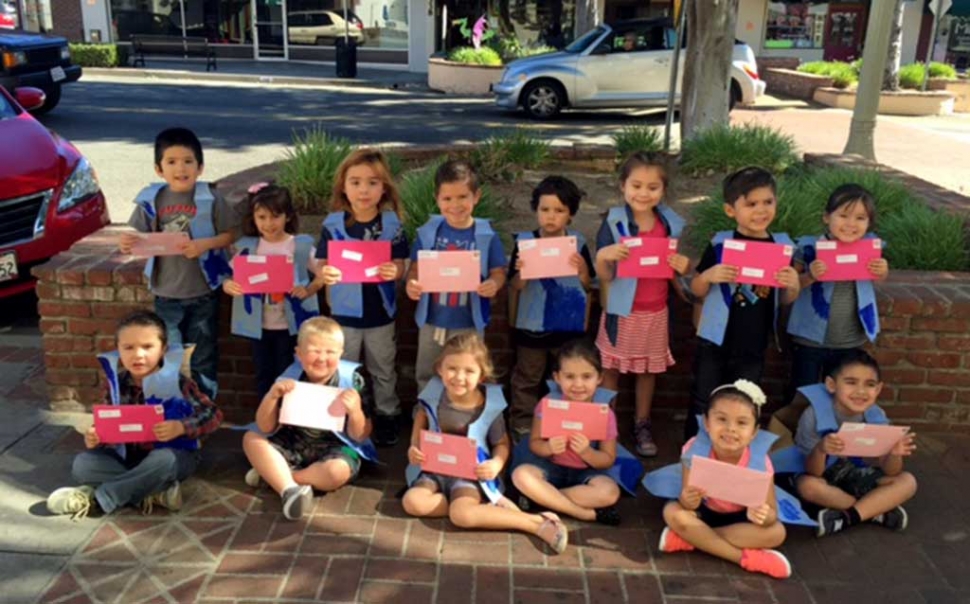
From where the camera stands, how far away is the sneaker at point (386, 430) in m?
4.39

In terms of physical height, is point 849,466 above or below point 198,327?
below

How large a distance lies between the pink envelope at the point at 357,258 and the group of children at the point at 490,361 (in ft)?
0.17

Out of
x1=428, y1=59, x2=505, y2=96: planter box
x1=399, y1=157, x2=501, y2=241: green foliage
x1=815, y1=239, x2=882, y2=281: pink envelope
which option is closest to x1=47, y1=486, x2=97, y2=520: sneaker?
x1=399, y1=157, x2=501, y2=241: green foliage

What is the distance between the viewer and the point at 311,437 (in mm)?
3959

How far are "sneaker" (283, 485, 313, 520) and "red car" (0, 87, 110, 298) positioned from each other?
3.07m

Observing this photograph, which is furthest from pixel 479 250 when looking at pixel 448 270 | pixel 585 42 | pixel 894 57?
pixel 894 57

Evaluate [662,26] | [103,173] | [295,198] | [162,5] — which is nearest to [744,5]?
[662,26]

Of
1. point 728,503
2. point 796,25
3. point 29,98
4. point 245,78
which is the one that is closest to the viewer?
point 728,503

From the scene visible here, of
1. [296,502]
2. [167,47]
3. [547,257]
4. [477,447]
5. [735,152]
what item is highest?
[167,47]

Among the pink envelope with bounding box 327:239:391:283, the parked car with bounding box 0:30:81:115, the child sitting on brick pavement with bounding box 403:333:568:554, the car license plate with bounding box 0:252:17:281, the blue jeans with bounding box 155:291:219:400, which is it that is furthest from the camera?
the parked car with bounding box 0:30:81:115

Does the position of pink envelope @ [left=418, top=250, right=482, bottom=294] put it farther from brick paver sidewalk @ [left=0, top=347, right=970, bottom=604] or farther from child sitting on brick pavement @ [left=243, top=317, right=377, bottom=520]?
brick paver sidewalk @ [left=0, top=347, right=970, bottom=604]

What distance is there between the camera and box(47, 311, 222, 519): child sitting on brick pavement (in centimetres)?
363

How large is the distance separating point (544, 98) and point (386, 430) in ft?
40.7

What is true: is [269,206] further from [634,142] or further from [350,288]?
[634,142]
